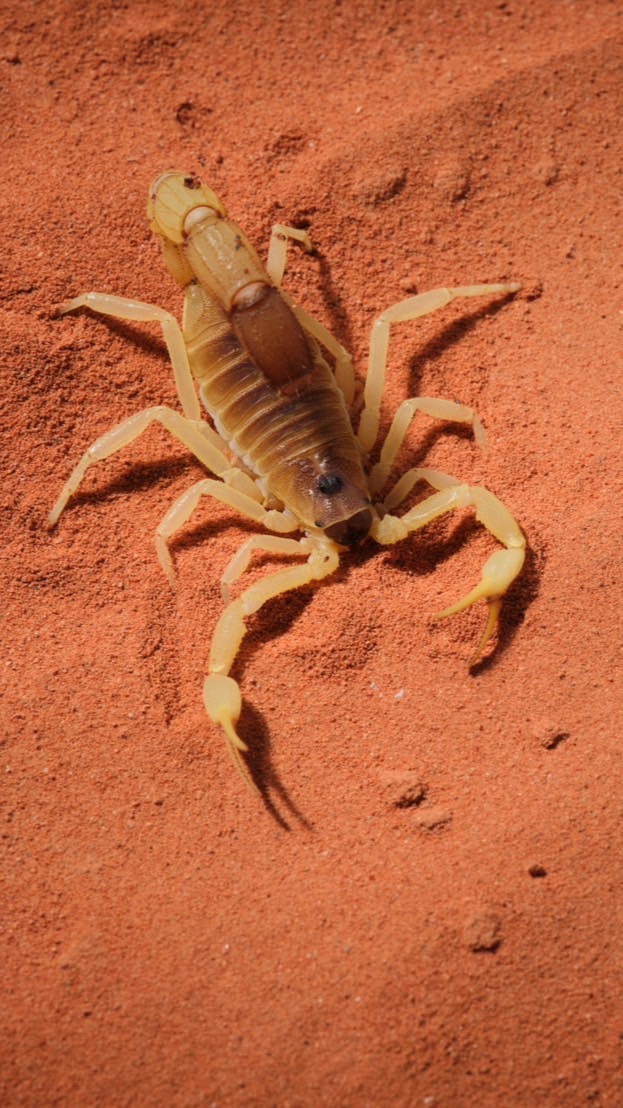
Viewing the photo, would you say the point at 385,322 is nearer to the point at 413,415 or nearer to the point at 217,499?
the point at 413,415

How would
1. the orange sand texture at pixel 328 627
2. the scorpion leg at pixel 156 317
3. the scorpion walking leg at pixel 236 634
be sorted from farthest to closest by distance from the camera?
1. the scorpion leg at pixel 156 317
2. the scorpion walking leg at pixel 236 634
3. the orange sand texture at pixel 328 627

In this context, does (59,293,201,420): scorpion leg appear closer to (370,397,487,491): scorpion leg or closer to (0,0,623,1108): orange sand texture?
(0,0,623,1108): orange sand texture

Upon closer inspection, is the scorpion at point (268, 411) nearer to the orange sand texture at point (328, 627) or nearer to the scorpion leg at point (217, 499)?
the scorpion leg at point (217, 499)

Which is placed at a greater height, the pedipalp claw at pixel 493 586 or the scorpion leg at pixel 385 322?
the scorpion leg at pixel 385 322

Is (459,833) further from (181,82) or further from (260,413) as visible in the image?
(181,82)

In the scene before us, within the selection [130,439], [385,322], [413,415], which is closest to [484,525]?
[413,415]

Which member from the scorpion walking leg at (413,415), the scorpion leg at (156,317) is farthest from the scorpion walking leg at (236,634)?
the scorpion leg at (156,317)

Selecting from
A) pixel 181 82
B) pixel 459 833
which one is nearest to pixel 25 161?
pixel 181 82

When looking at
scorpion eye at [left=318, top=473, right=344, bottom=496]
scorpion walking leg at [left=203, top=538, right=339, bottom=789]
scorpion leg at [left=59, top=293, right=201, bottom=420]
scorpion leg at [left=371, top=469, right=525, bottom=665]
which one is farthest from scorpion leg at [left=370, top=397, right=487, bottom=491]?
scorpion leg at [left=59, top=293, right=201, bottom=420]
